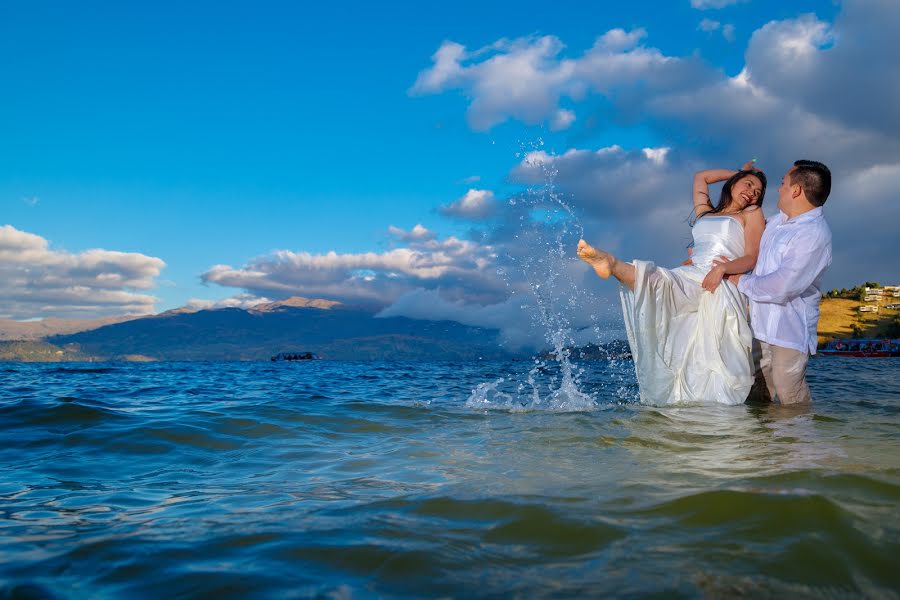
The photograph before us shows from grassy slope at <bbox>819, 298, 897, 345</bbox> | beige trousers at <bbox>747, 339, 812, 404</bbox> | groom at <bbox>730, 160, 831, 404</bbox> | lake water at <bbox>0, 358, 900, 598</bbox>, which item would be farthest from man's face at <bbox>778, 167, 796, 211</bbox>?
grassy slope at <bbox>819, 298, 897, 345</bbox>

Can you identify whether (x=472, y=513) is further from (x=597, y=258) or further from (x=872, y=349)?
(x=872, y=349)

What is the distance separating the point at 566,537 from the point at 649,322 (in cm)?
537

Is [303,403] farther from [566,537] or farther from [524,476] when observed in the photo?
[566,537]

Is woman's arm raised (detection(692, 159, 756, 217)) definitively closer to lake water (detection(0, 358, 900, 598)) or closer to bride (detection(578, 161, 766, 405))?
bride (detection(578, 161, 766, 405))

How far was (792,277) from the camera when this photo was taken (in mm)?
6406

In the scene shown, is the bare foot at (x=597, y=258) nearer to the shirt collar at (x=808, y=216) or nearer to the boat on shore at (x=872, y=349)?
the shirt collar at (x=808, y=216)

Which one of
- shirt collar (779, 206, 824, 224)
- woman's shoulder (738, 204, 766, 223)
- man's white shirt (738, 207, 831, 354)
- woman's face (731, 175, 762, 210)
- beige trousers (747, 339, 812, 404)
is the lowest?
beige trousers (747, 339, 812, 404)

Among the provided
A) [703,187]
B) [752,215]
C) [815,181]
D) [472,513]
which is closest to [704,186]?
[703,187]

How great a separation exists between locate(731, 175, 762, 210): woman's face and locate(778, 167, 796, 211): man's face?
0.54m

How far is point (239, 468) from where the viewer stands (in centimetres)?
500

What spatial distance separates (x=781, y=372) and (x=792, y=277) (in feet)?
4.22

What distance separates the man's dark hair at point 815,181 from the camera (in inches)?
257

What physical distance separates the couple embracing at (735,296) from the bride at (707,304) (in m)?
0.01

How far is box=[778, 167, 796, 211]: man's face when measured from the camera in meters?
6.68
